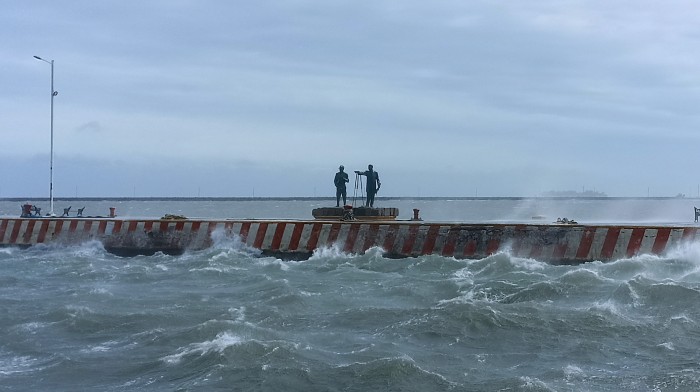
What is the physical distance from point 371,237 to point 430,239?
1.91 m

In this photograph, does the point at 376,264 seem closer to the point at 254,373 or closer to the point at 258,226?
the point at 258,226

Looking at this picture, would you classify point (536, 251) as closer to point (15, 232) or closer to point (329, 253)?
point (329, 253)

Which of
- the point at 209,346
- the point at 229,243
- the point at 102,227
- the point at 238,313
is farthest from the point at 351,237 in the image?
the point at 209,346

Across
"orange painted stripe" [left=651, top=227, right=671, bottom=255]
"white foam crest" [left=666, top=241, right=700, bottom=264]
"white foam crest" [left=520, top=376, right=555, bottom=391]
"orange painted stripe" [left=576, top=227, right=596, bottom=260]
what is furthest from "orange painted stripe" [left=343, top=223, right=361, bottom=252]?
"white foam crest" [left=520, top=376, right=555, bottom=391]

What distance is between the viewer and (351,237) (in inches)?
985

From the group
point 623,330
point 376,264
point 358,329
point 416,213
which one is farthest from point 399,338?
point 416,213

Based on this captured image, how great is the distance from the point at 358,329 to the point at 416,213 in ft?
53.4

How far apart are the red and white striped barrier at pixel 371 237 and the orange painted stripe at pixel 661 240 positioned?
0.05ft

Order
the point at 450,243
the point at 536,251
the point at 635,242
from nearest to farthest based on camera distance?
the point at 635,242, the point at 536,251, the point at 450,243

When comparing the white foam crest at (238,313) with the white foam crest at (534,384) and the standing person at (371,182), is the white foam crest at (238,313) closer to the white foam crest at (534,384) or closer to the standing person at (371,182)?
the white foam crest at (534,384)

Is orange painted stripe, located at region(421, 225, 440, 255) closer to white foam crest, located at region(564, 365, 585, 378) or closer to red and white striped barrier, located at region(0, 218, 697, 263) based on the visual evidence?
red and white striped barrier, located at region(0, 218, 697, 263)

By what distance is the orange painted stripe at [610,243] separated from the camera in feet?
73.8

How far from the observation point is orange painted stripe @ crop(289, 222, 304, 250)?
25453mm

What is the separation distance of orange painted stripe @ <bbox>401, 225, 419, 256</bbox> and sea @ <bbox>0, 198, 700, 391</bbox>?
2.19 meters
